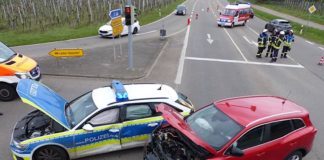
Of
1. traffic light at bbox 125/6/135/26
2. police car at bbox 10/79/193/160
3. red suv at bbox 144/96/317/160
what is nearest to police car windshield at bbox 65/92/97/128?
police car at bbox 10/79/193/160

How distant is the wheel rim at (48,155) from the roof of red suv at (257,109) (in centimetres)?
367

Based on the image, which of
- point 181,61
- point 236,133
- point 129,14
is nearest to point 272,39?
point 181,61

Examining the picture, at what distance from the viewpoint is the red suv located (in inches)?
232

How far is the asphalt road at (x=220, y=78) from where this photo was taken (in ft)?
33.2

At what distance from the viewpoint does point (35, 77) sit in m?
11.4

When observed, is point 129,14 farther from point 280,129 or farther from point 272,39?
point 272,39

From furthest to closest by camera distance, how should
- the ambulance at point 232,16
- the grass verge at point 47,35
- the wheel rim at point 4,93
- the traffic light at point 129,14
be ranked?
1. the ambulance at point 232,16
2. the grass verge at point 47,35
3. the traffic light at point 129,14
4. the wheel rim at point 4,93

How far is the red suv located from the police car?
57 cm

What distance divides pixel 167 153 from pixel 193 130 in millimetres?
781

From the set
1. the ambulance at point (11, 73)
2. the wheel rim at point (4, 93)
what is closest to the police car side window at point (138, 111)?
the ambulance at point (11, 73)

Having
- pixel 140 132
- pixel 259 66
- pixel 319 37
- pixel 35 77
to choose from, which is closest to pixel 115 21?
pixel 35 77

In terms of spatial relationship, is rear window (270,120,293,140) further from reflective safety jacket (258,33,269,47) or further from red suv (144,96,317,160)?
reflective safety jacket (258,33,269,47)

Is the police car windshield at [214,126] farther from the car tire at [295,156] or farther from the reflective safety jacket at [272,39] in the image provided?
the reflective safety jacket at [272,39]

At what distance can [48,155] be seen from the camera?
680 centimetres
